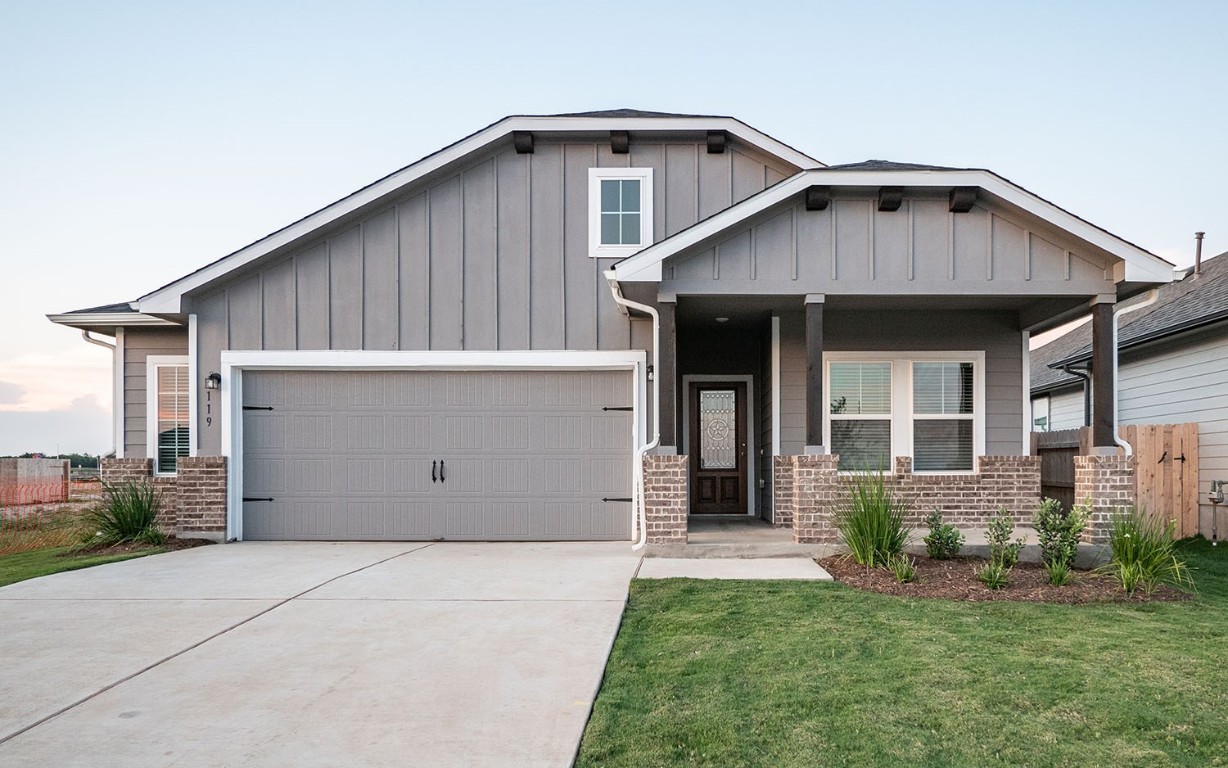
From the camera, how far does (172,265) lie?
16500mm

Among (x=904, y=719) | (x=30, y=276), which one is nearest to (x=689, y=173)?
(x=904, y=719)

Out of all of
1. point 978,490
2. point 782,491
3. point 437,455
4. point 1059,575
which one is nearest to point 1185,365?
point 978,490

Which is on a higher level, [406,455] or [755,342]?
[755,342]

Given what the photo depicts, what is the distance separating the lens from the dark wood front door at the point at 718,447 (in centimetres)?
1255

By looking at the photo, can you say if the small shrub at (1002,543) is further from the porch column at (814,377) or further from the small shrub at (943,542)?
the porch column at (814,377)

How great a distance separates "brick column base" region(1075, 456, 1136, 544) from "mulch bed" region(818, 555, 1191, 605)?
50.2 inches

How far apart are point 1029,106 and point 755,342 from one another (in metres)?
6.39

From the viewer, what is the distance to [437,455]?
10734 mm

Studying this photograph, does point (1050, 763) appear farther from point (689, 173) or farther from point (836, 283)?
point (689, 173)

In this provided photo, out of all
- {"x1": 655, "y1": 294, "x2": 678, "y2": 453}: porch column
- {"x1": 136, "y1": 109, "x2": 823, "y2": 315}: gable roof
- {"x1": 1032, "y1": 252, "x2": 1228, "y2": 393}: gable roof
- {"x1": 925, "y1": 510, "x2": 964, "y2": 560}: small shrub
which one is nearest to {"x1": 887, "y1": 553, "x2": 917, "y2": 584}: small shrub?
{"x1": 925, "y1": 510, "x2": 964, "y2": 560}: small shrub

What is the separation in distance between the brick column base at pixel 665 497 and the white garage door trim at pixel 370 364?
1440mm

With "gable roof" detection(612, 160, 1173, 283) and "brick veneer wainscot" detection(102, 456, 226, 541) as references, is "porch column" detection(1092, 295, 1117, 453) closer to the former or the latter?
"gable roof" detection(612, 160, 1173, 283)

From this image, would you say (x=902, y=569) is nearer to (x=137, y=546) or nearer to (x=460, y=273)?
(x=460, y=273)

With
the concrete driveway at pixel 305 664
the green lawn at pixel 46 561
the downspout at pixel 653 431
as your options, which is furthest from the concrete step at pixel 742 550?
Answer: the green lawn at pixel 46 561
